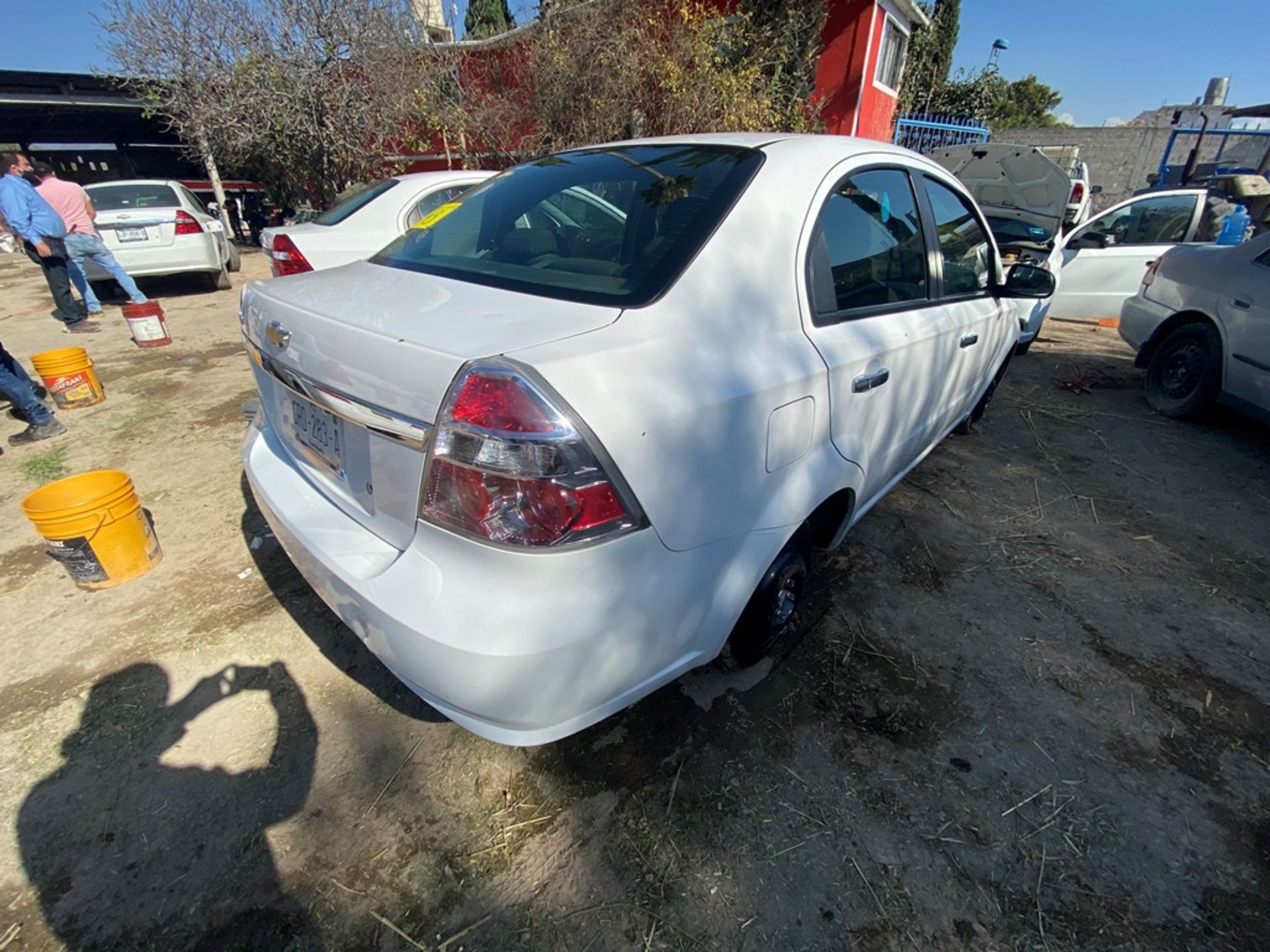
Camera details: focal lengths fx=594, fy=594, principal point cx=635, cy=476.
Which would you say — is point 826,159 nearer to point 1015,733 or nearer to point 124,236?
point 1015,733

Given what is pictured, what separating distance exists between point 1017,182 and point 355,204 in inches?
297

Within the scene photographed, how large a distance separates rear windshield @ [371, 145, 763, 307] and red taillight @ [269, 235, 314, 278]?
2919mm

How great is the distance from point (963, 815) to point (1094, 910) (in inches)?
12.8

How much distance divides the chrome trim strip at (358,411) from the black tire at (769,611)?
1.13m

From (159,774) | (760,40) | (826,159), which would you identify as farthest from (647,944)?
(760,40)

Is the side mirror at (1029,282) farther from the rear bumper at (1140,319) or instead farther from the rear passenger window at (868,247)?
the rear bumper at (1140,319)

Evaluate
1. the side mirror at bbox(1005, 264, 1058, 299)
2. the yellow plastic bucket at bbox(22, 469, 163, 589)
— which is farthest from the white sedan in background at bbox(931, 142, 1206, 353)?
the yellow plastic bucket at bbox(22, 469, 163, 589)

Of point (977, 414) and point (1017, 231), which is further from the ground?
point (1017, 231)

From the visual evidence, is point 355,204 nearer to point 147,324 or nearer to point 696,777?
point 147,324

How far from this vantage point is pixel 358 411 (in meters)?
1.42

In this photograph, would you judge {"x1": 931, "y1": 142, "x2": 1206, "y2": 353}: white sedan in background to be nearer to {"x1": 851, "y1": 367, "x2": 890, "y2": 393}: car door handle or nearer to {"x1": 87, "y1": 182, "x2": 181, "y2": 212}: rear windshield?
{"x1": 851, "y1": 367, "x2": 890, "y2": 393}: car door handle

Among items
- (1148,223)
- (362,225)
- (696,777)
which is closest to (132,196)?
(362,225)

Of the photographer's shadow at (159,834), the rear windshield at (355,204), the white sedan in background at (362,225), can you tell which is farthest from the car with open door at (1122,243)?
the photographer's shadow at (159,834)

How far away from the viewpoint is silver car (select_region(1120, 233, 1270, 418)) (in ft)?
12.7
